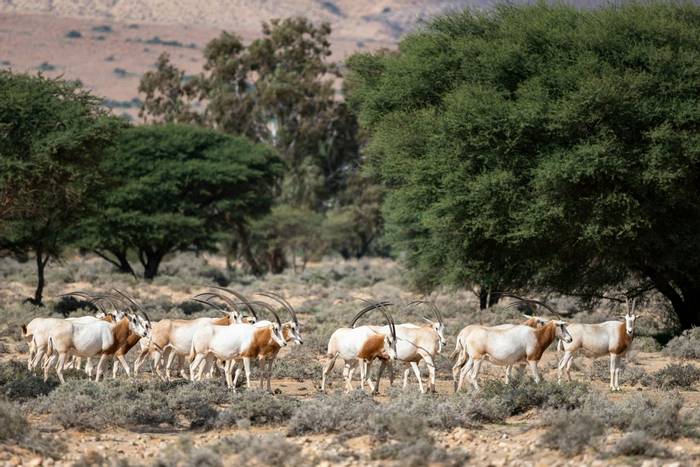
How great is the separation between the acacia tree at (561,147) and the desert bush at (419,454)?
10.9 m

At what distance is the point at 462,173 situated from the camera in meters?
22.3

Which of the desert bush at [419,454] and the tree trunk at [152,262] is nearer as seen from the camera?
the desert bush at [419,454]

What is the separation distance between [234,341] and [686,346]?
9892 millimetres

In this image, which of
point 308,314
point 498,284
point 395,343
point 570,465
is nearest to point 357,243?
point 308,314

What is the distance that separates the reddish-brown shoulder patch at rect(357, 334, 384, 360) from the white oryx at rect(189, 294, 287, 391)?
1236 mm

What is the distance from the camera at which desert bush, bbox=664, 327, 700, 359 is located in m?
21.5

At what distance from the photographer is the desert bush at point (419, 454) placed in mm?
10508

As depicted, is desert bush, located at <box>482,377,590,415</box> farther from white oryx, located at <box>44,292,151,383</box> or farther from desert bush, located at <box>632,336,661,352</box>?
desert bush, located at <box>632,336,661,352</box>

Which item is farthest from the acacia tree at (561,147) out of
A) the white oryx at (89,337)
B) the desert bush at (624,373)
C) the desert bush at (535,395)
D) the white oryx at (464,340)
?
the white oryx at (89,337)

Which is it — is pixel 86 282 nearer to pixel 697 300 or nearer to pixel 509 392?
pixel 697 300

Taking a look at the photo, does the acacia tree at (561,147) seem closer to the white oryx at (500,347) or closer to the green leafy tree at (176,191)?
the white oryx at (500,347)

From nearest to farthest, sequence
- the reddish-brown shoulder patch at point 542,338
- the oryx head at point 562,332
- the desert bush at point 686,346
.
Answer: the reddish-brown shoulder patch at point 542,338, the oryx head at point 562,332, the desert bush at point 686,346

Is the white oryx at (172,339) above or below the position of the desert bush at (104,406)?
above

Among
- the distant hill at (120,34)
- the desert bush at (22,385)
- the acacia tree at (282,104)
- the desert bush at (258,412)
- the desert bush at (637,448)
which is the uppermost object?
the distant hill at (120,34)
